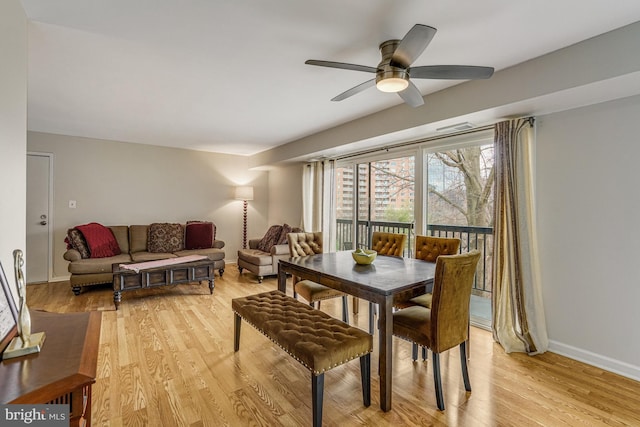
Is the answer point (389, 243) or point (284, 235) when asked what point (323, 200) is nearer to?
point (284, 235)

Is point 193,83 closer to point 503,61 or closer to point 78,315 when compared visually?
point 78,315

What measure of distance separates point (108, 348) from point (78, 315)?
1.54 metres

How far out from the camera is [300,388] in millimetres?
2117

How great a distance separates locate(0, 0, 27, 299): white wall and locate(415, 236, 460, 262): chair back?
3.03 meters

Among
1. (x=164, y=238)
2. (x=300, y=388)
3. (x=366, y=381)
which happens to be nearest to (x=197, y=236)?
(x=164, y=238)

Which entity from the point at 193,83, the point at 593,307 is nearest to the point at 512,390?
the point at 593,307

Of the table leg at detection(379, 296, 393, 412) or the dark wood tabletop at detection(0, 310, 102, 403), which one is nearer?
the dark wood tabletop at detection(0, 310, 102, 403)

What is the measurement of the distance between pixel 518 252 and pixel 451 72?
5.80 ft

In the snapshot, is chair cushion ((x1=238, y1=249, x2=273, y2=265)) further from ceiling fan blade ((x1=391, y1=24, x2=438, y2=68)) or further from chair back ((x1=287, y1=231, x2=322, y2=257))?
ceiling fan blade ((x1=391, y1=24, x2=438, y2=68))

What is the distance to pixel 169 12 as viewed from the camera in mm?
1836

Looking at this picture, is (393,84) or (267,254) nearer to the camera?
(393,84)

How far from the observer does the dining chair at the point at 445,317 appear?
1.90 meters

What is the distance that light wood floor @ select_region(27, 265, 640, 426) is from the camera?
5.99 feet

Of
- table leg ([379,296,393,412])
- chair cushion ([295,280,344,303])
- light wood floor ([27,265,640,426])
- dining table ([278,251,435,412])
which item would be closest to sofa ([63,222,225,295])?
light wood floor ([27,265,640,426])
